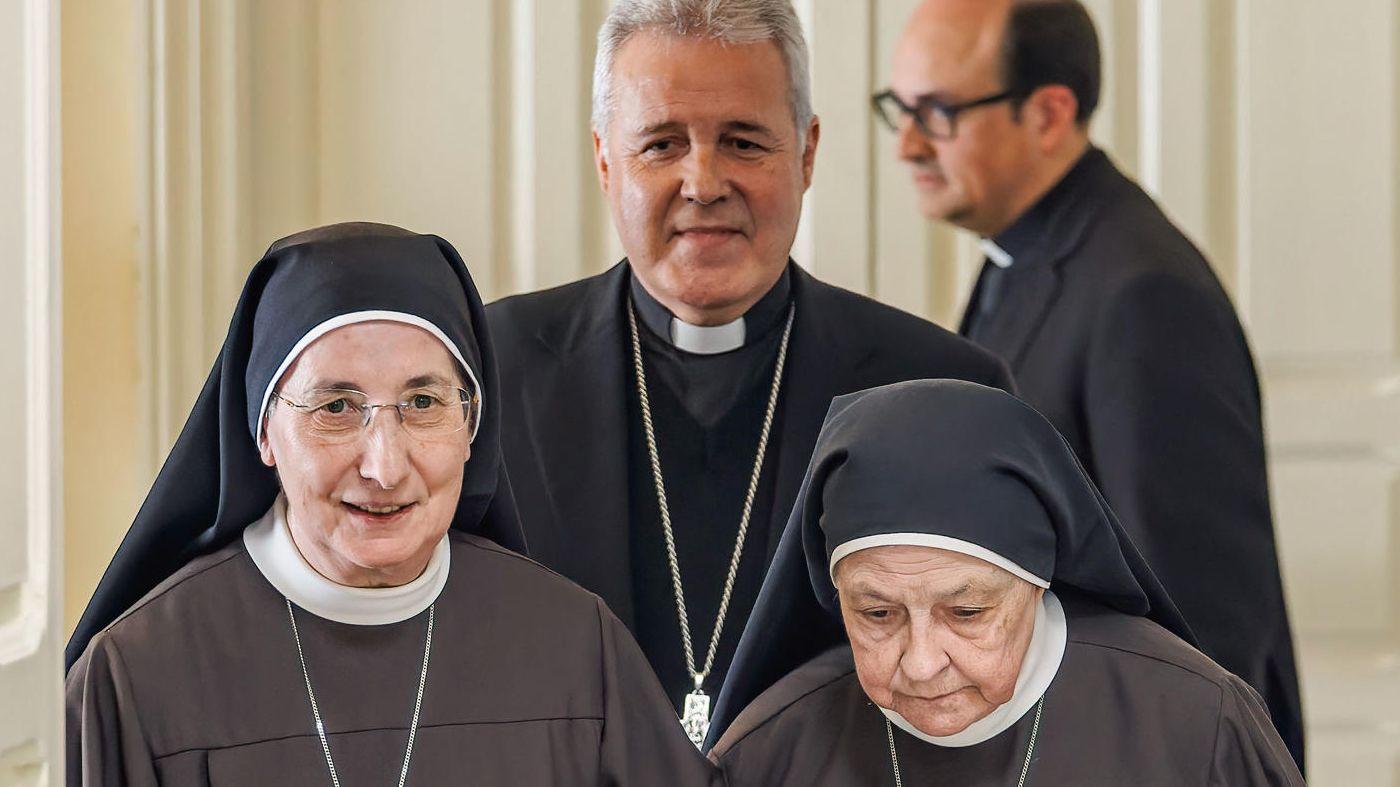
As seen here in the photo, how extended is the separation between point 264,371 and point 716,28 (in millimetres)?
1174

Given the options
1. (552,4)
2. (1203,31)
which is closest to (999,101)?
(1203,31)

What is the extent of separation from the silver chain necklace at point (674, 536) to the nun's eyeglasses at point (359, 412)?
3.14 ft

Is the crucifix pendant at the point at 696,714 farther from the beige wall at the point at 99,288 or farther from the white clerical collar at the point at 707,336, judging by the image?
the beige wall at the point at 99,288

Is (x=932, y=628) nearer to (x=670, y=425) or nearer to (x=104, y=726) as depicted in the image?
(x=104, y=726)

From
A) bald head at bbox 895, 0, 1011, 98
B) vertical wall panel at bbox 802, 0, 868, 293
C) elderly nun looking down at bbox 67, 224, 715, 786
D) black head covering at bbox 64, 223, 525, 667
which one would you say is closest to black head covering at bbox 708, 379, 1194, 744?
elderly nun looking down at bbox 67, 224, 715, 786

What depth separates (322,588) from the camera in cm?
240

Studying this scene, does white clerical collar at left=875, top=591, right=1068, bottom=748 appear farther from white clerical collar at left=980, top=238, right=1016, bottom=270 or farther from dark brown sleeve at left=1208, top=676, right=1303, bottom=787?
white clerical collar at left=980, top=238, right=1016, bottom=270

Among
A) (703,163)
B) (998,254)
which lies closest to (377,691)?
(703,163)

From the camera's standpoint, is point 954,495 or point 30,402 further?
point 954,495

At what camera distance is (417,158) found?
462 cm

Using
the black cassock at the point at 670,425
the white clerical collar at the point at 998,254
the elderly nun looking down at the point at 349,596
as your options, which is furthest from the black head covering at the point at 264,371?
the white clerical collar at the point at 998,254

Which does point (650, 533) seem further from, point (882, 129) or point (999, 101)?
point (882, 129)

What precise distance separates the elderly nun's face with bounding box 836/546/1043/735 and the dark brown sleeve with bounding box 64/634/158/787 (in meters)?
0.92

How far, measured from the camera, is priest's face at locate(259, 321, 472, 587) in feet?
7.54
